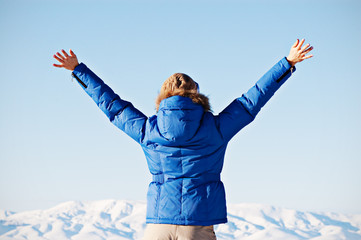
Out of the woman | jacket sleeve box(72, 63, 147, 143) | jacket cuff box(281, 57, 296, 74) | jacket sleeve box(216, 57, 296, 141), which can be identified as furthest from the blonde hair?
jacket cuff box(281, 57, 296, 74)

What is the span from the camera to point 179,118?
385cm

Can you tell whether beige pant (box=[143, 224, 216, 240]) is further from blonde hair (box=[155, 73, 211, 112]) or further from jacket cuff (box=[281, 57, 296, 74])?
jacket cuff (box=[281, 57, 296, 74])

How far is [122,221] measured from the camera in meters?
161

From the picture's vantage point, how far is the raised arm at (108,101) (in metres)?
4.18

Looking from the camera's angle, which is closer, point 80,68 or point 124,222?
point 80,68

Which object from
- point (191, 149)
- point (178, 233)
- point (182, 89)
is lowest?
point (178, 233)

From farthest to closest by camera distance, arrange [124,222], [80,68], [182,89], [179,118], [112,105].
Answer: [124,222] → [80,68] → [112,105] → [182,89] → [179,118]

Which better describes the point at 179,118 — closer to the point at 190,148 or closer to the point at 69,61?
the point at 190,148

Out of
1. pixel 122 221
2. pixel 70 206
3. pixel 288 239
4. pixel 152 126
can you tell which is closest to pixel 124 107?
pixel 152 126

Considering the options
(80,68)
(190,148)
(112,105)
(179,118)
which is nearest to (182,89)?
(179,118)

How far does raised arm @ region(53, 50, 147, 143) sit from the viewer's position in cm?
418

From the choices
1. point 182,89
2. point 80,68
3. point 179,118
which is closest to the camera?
point 179,118

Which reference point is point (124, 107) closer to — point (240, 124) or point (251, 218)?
point (240, 124)

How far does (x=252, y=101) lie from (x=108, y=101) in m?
1.15
